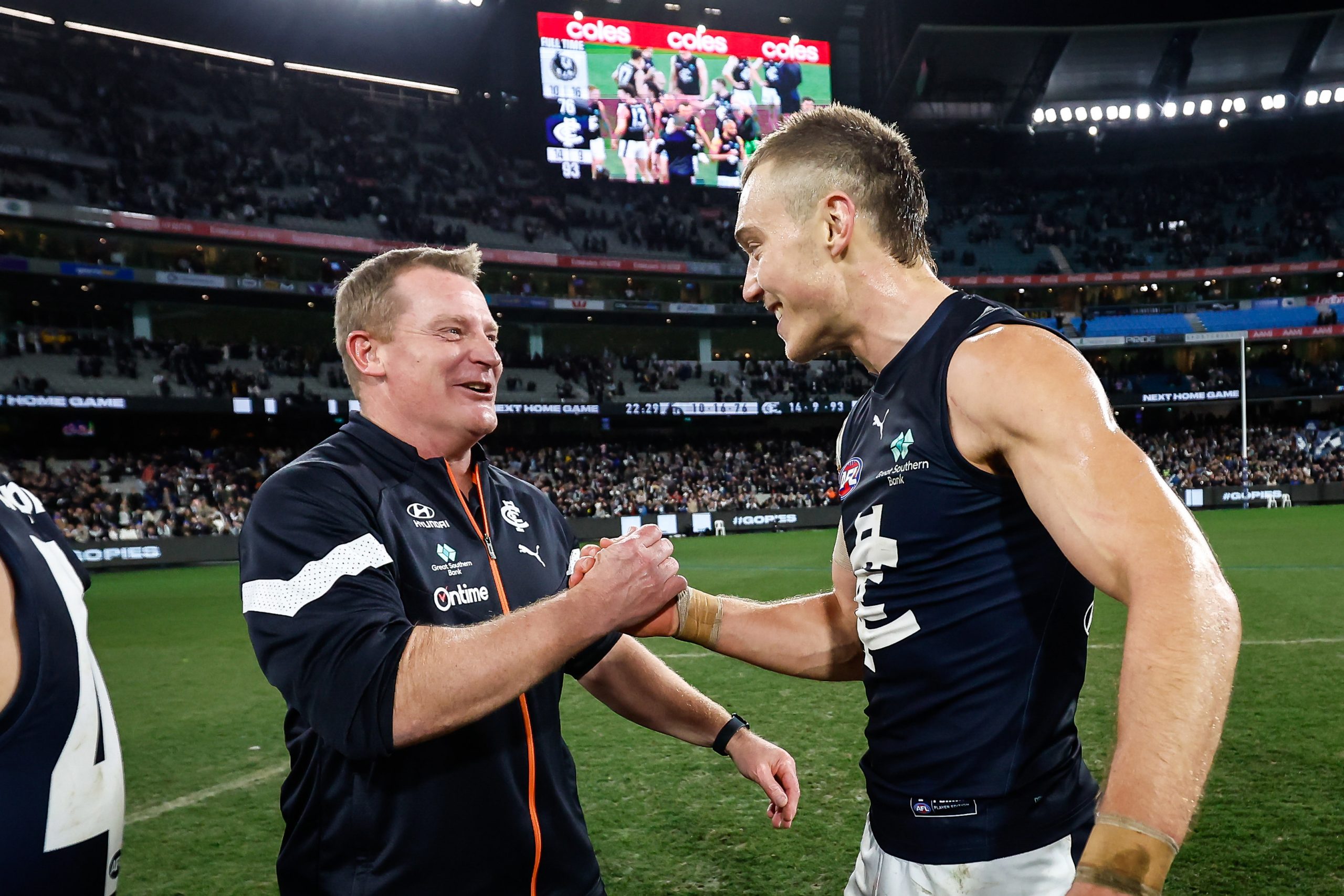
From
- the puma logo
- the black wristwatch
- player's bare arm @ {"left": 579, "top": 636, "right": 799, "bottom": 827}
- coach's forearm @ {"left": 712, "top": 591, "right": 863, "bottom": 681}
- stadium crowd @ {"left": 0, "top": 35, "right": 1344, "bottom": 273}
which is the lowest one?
the black wristwatch

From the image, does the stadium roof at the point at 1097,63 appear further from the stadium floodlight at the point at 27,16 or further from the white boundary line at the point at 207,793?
the white boundary line at the point at 207,793

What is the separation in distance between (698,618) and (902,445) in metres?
1.18

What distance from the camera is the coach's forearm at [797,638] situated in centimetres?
279

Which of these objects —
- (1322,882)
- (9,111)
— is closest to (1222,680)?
(1322,882)

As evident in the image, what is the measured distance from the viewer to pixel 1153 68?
161 ft

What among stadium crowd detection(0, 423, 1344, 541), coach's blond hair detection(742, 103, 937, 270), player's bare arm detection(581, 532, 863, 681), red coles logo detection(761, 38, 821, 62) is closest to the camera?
coach's blond hair detection(742, 103, 937, 270)

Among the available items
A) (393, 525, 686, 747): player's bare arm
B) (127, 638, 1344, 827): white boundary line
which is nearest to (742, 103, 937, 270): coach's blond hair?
(393, 525, 686, 747): player's bare arm

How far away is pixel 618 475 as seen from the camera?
129 ft

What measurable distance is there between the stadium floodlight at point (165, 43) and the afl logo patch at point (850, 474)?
165ft

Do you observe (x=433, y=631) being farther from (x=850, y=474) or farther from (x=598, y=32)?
(x=598, y=32)

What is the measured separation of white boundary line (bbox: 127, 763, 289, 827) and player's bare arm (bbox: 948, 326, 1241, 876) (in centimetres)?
587

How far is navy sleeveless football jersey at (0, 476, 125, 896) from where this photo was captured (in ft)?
5.50

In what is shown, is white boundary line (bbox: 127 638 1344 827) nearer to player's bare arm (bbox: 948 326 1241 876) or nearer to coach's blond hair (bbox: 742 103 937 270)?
coach's blond hair (bbox: 742 103 937 270)

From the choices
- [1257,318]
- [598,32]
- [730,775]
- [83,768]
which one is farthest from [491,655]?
[1257,318]
